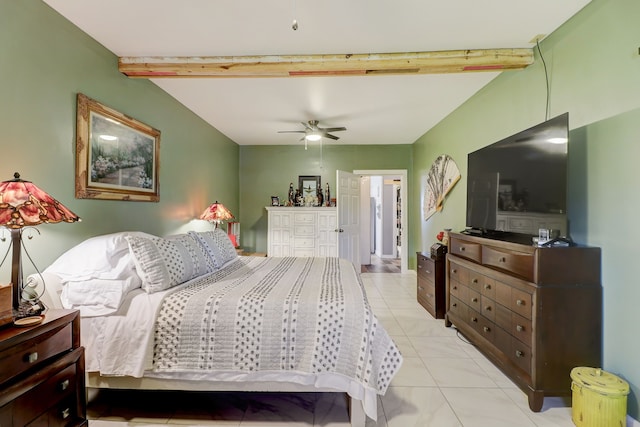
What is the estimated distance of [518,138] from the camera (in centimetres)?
222

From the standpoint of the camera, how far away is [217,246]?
2.89 meters

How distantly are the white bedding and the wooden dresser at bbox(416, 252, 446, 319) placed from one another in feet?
6.17

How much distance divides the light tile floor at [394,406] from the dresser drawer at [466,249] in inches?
34.6

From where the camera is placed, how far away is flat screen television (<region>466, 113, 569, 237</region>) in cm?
185

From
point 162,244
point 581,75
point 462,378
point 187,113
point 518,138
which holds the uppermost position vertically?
point 187,113

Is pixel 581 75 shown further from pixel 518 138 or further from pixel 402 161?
pixel 402 161

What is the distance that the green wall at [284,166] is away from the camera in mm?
5656

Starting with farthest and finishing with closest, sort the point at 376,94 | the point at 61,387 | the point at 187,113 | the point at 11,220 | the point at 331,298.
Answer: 1. the point at 187,113
2. the point at 376,94
3. the point at 331,298
4. the point at 61,387
5. the point at 11,220

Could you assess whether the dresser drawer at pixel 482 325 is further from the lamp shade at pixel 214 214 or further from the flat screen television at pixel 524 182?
the lamp shade at pixel 214 214

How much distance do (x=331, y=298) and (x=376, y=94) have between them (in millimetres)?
2405

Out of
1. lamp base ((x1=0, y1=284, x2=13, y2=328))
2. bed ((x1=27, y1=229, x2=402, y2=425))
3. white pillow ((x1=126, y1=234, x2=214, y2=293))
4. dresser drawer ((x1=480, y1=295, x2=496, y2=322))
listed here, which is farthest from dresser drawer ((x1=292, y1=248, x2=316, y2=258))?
lamp base ((x1=0, y1=284, x2=13, y2=328))

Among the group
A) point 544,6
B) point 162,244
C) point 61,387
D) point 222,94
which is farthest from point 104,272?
point 544,6

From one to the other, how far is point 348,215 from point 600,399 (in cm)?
398

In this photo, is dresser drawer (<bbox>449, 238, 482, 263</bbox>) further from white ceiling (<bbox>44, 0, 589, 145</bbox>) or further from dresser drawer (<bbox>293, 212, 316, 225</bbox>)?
dresser drawer (<bbox>293, 212, 316, 225</bbox>)
